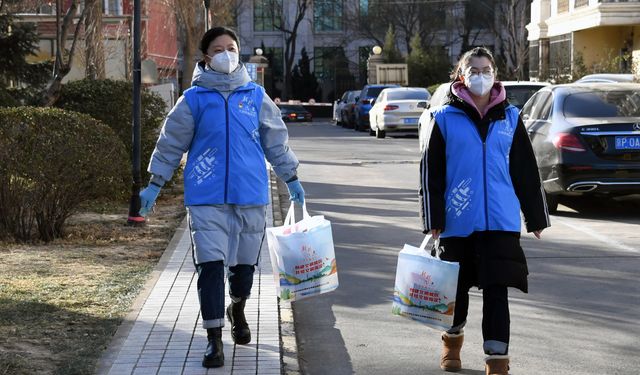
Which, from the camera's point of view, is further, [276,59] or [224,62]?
[276,59]

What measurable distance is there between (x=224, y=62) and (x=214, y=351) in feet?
5.01

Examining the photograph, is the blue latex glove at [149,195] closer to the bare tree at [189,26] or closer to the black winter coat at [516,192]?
the black winter coat at [516,192]

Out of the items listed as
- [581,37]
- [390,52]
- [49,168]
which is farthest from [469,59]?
[390,52]

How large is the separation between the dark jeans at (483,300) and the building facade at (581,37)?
27.6 m

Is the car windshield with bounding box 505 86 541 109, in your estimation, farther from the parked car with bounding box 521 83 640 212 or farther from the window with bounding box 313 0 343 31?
the window with bounding box 313 0 343 31

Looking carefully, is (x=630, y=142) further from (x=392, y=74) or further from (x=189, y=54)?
(x=392, y=74)

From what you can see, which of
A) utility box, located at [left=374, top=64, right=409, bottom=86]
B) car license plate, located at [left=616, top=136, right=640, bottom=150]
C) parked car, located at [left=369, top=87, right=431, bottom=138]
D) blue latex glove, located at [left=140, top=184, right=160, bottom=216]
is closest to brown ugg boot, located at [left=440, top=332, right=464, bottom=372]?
blue latex glove, located at [left=140, top=184, right=160, bottom=216]

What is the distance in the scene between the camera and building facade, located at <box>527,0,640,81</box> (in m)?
36.9

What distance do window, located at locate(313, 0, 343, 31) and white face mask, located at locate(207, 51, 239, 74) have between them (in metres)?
76.0

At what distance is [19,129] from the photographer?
35.6ft

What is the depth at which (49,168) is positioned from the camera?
10.8m

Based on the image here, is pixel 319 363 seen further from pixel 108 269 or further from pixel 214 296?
pixel 108 269

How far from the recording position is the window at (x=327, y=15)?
82.4 m

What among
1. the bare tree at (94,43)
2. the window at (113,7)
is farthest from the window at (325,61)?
the bare tree at (94,43)
